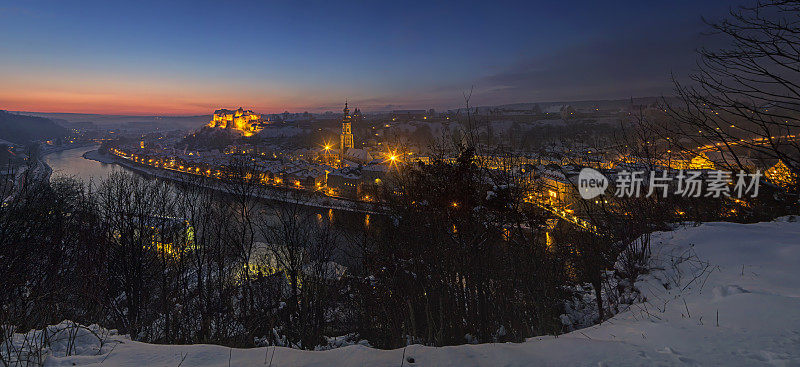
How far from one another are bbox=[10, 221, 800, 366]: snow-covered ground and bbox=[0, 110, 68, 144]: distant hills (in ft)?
382

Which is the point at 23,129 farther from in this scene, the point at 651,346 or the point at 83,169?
the point at 651,346

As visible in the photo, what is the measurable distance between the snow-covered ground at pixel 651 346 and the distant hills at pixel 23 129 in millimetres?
116332

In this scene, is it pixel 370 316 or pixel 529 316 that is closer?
pixel 529 316

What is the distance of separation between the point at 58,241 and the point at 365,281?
9.04 meters

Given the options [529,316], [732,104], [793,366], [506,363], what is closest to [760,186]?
[732,104]

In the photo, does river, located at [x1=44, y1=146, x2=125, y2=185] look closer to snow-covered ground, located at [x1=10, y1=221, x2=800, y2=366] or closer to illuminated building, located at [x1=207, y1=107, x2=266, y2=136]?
illuminated building, located at [x1=207, y1=107, x2=266, y2=136]

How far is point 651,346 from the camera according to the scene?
79.0 inches

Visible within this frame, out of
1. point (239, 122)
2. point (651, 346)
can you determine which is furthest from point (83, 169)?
point (651, 346)

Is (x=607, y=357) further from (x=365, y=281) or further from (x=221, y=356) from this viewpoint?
(x=365, y=281)

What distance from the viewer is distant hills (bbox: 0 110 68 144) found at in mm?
81856

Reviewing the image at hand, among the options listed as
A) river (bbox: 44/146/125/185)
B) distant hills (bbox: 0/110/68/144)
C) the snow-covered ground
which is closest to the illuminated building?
river (bbox: 44/146/125/185)

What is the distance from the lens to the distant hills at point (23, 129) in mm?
81856

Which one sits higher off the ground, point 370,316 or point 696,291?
point 696,291

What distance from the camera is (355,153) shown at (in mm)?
49156
